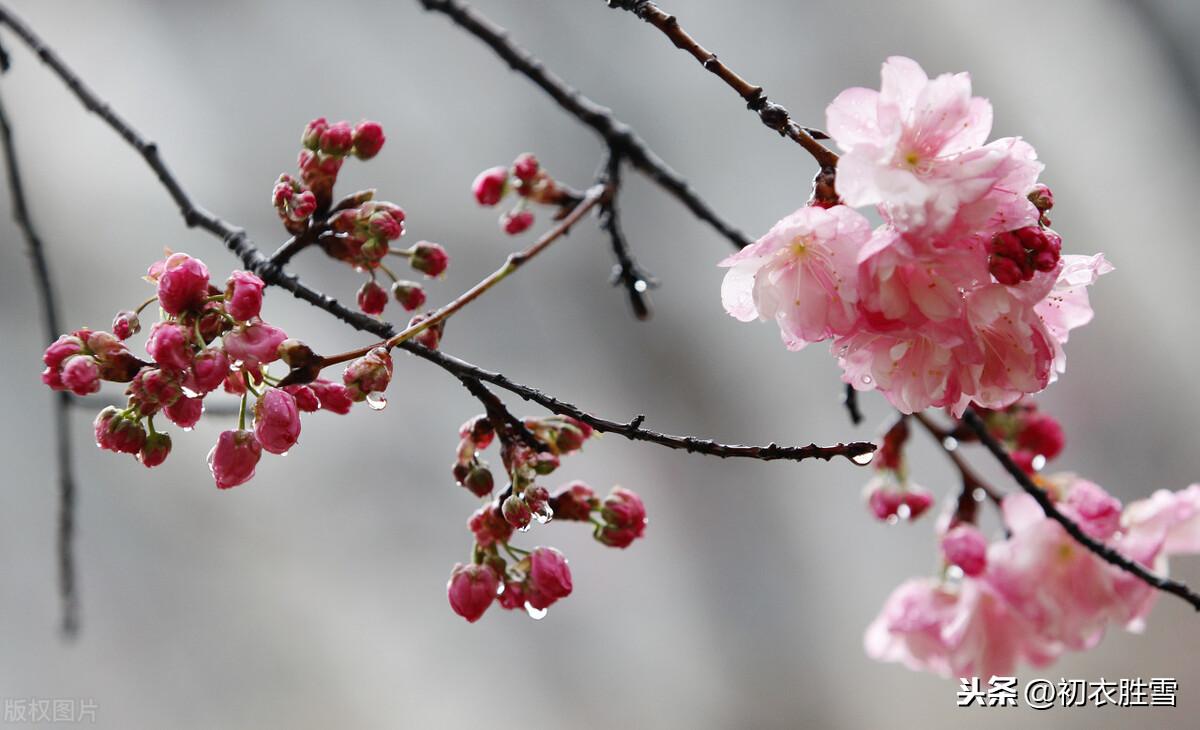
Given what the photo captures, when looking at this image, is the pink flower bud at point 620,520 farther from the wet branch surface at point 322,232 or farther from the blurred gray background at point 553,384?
the blurred gray background at point 553,384

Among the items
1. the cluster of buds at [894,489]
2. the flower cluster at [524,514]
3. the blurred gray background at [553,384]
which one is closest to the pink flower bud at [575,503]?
the flower cluster at [524,514]

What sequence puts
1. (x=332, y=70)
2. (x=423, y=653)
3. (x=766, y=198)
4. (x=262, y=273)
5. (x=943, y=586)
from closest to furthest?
(x=262, y=273) → (x=943, y=586) → (x=423, y=653) → (x=332, y=70) → (x=766, y=198)

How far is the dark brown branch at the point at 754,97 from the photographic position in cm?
39

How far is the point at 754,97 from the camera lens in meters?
0.40

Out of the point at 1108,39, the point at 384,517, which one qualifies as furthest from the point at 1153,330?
the point at 384,517

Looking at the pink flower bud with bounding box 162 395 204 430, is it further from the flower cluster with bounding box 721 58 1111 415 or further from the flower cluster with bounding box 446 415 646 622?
the flower cluster with bounding box 721 58 1111 415

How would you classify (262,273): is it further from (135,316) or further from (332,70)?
(332,70)

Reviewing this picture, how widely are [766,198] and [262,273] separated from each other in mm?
1455

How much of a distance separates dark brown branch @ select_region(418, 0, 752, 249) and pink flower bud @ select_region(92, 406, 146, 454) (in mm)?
354

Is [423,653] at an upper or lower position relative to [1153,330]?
lower

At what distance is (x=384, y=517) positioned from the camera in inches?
58.3

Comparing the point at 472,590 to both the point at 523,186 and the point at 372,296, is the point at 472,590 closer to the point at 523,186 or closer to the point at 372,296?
the point at 372,296

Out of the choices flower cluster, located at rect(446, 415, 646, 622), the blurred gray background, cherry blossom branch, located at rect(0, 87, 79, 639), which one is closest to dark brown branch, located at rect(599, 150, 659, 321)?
flower cluster, located at rect(446, 415, 646, 622)

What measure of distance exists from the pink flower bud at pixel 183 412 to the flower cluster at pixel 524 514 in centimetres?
13
